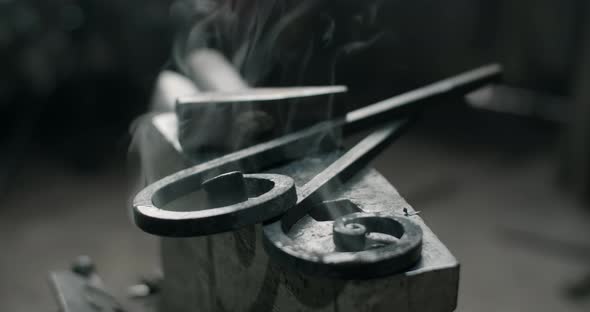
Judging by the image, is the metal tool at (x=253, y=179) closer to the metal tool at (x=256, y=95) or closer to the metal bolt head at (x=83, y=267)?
the metal tool at (x=256, y=95)

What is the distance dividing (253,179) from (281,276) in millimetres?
239

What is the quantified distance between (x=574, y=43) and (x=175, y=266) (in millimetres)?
3809

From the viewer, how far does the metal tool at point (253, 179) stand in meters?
1.40

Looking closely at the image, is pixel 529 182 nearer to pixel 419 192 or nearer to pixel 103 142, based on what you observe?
pixel 419 192

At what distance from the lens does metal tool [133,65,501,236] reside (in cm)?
140

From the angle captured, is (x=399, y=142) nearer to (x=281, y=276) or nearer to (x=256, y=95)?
(x=256, y=95)

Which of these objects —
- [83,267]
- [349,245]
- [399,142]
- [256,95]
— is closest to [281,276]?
[349,245]

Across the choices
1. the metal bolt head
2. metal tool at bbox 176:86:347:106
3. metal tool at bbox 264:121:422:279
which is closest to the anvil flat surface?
metal tool at bbox 264:121:422:279

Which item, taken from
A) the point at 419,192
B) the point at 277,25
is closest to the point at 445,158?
the point at 419,192

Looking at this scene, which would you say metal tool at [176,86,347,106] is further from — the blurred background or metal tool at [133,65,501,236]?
the blurred background

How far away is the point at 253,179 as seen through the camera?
5.20 feet

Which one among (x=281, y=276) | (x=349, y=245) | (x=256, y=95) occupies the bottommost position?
(x=281, y=276)

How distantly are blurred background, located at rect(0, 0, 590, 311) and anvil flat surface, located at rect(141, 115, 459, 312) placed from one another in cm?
142

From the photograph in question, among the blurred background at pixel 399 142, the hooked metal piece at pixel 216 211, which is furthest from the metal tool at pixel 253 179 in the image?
the blurred background at pixel 399 142
